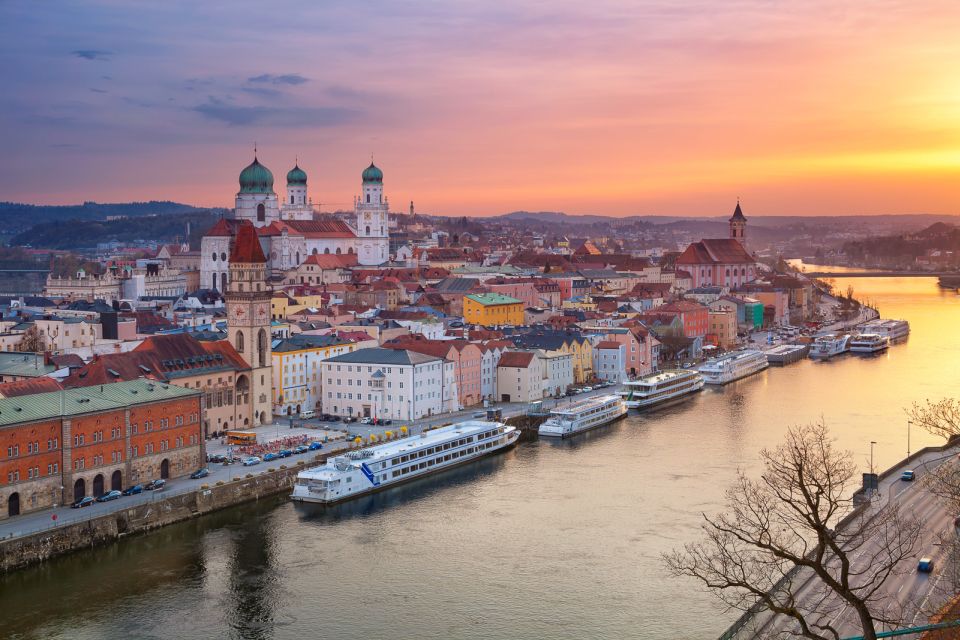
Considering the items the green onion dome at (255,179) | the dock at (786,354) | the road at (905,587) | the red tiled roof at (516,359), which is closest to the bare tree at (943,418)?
the road at (905,587)

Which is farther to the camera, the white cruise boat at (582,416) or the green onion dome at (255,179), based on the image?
the green onion dome at (255,179)

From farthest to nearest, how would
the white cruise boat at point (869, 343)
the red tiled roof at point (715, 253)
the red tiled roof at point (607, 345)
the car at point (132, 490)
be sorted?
the red tiled roof at point (715, 253)
the white cruise boat at point (869, 343)
the red tiled roof at point (607, 345)
the car at point (132, 490)

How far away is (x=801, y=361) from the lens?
37719mm

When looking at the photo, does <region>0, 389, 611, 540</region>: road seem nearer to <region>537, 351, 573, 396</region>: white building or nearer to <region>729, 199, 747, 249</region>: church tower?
<region>537, 351, 573, 396</region>: white building

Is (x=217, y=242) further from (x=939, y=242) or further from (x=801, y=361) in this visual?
(x=939, y=242)

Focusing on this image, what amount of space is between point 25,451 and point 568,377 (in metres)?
15.4

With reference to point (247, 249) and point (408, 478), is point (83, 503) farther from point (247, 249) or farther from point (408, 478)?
point (247, 249)

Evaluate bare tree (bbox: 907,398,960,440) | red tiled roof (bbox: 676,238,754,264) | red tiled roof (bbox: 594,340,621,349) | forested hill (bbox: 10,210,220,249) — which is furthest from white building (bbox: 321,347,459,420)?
forested hill (bbox: 10,210,220,249)

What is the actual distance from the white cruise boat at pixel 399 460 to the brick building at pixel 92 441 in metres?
2.14

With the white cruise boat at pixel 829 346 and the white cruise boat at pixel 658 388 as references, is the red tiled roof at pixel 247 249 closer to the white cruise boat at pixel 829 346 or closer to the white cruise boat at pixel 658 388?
the white cruise boat at pixel 658 388

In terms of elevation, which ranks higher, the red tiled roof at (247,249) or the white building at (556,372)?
the red tiled roof at (247,249)

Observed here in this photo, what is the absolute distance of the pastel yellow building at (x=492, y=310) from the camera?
36.3m

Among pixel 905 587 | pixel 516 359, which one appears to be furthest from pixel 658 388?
pixel 905 587

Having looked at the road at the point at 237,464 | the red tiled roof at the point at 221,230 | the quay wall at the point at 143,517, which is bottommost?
the quay wall at the point at 143,517
